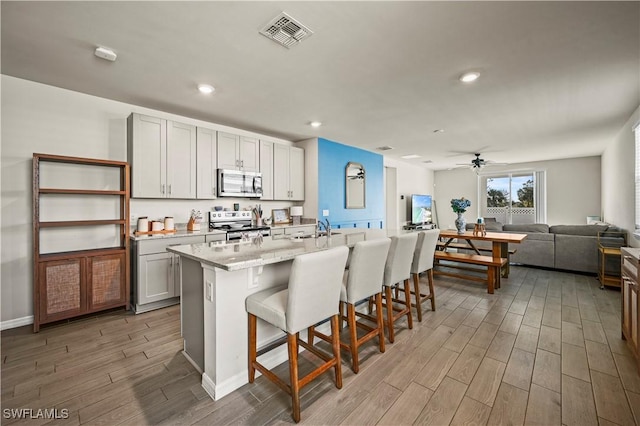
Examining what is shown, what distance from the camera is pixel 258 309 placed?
1791 mm

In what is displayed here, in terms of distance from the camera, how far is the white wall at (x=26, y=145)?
2.76m

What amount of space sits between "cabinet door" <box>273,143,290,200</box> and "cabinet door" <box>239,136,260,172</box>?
0.36m

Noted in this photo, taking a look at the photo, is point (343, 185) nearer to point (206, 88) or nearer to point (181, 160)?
point (181, 160)

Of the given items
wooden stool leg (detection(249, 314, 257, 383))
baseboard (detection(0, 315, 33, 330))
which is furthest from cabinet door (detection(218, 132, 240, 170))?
wooden stool leg (detection(249, 314, 257, 383))

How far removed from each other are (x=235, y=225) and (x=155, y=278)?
1.35 meters

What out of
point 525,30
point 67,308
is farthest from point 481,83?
point 67,308

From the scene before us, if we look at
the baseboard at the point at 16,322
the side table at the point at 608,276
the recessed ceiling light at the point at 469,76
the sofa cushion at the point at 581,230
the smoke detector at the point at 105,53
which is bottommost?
the baseboard at the point at 16,322

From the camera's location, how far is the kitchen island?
175 centimetres

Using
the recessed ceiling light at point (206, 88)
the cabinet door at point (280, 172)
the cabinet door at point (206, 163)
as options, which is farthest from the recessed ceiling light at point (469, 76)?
the cabinet door at point (206, 163)

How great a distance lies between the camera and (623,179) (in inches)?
169

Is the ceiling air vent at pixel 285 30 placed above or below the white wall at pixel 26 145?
above

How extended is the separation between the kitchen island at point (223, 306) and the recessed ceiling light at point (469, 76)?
2317 mm

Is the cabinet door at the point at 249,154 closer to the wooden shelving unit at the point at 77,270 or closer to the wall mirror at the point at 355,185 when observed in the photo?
the wooden shelving unit at the point at 77,270

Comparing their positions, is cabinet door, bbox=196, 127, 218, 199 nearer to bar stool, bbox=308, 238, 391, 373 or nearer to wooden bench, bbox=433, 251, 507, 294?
bar stool, bbox=308, 238, 391, 373
